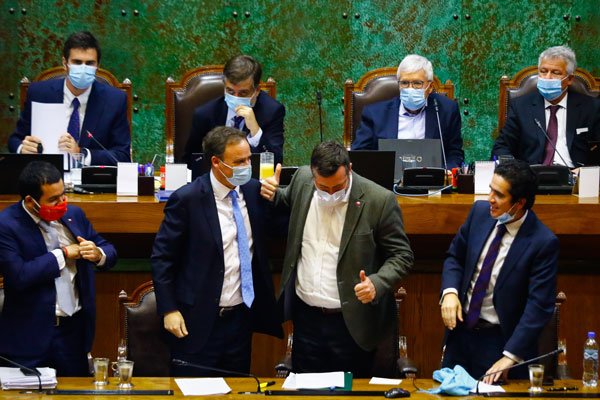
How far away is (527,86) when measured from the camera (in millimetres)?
6266

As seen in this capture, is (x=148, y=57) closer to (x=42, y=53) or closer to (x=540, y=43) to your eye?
(x=42, y=53)

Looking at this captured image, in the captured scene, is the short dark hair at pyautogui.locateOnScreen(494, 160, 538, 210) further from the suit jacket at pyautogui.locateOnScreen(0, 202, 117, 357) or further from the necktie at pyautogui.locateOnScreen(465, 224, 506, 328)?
the suit jacket at pyautogui.locateOnScreen(0, 202, 117, 357)

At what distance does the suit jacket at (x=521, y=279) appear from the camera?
4.09 metres

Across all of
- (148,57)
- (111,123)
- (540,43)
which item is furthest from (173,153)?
(540,43)

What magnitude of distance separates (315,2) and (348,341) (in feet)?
11.4

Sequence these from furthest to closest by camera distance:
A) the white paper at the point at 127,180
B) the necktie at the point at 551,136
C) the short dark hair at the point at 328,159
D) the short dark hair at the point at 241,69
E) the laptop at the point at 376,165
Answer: the necktie at the point at 551,136, the short dark hair at the point at 241,69, the white paper at the point at 127,180, the laptop at the point at 376,165, the short dark hair at the point at 328,159

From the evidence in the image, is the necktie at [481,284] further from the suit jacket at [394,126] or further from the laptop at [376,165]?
the suit jacket at [394,126]

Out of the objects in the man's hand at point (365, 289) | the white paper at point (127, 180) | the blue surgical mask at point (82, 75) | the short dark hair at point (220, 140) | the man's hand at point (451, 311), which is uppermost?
the blue surgical mask at point (82, 75)

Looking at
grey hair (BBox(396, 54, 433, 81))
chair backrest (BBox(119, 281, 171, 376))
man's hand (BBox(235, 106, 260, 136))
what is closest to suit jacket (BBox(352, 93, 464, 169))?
grey hair (BBox(396, 54, 433, 81))

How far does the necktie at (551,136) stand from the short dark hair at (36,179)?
2740 mm

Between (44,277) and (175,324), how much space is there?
541 millimetres

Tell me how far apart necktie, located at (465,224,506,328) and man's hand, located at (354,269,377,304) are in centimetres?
41

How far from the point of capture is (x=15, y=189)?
16.9ft

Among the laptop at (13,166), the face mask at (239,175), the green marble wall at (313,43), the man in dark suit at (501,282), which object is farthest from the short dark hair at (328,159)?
the green marble wall at (313,43)
